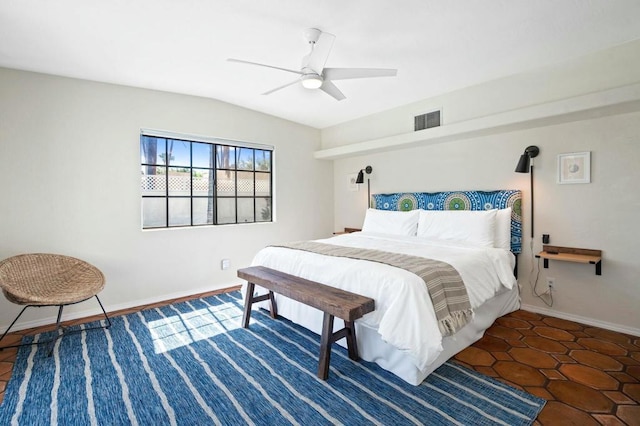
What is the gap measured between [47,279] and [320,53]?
10.3ft

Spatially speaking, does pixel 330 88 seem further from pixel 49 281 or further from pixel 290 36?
pixel 49 281

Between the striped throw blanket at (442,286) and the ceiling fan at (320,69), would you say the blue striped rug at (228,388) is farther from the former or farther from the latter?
the ceiling fan at (320,69)

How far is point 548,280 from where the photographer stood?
10.5ft

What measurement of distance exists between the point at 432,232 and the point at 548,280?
123 cm

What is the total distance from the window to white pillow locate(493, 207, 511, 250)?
313cm

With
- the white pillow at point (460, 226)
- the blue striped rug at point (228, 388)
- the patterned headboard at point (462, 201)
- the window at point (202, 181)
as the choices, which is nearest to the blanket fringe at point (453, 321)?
the blue striped rug at point (228, 388)

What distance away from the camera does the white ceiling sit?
2119 mm

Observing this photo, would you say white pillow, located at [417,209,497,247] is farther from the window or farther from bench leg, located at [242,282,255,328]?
the window

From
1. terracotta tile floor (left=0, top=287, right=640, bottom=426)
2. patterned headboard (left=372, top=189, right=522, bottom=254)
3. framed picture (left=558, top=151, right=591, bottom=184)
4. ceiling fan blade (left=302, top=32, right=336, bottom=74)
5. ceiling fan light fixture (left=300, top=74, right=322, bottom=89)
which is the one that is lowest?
terracotta tile floor (left=0, top=287, right=640, bottom=426)

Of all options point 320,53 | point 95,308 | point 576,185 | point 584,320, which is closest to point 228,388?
point 95,308

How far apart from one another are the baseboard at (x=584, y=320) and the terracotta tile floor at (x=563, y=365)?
0.08 meters

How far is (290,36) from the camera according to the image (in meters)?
2.49

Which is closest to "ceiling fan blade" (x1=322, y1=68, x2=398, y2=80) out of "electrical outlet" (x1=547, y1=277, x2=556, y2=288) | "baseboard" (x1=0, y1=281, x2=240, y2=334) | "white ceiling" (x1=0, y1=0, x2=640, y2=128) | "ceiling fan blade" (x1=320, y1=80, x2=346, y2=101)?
"ceiling fan blade" (x1=320, y1=80, x2=346, y2=101)

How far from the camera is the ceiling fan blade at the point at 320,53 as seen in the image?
89.0 inches
